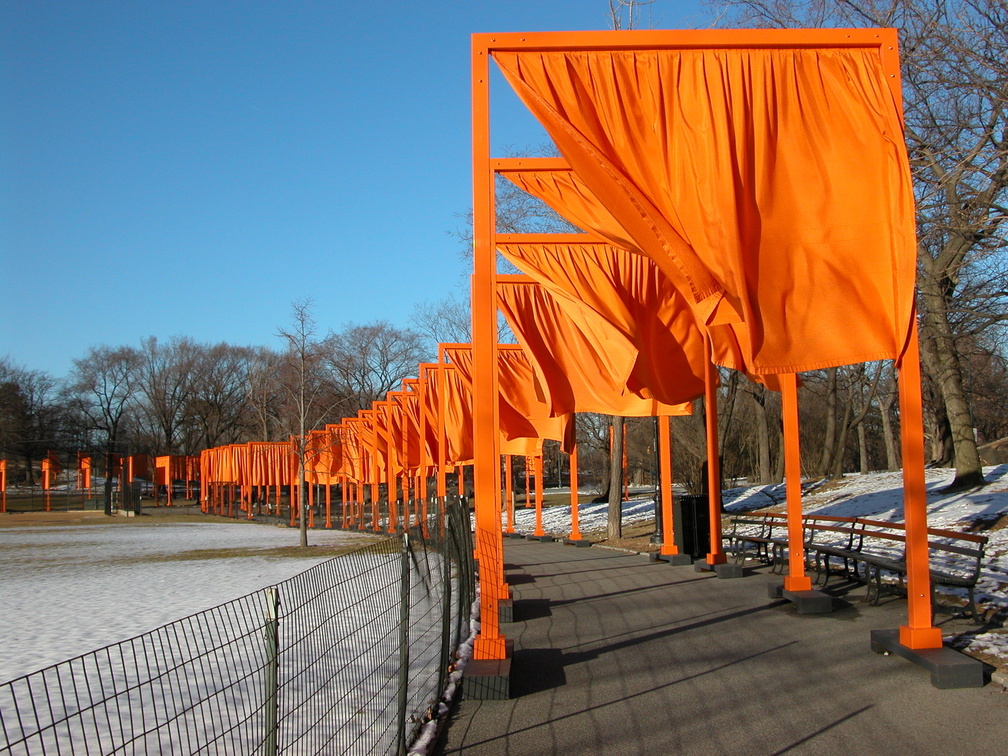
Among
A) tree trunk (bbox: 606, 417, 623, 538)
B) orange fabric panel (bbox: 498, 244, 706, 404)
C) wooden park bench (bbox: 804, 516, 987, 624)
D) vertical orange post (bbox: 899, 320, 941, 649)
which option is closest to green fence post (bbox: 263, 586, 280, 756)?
vertical orange post (bbox: 899, 320, 941, 649)

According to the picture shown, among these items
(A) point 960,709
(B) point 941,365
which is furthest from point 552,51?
(B) point 941,365

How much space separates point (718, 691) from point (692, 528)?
8.37 m

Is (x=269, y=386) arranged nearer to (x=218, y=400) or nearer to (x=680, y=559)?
(x=218, y=400)

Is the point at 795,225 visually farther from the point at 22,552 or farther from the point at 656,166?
the point at 22,552

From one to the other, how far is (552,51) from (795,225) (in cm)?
227

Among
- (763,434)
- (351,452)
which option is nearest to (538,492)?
(763,434)

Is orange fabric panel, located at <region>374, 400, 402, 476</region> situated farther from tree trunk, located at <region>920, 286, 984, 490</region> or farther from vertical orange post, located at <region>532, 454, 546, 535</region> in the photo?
tree trunk, located at <region>920, 286, 984, 490</region>

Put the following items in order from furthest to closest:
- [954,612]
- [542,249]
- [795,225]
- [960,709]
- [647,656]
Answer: [542,249], [954,612], [647,656], [795,225], [960,709]

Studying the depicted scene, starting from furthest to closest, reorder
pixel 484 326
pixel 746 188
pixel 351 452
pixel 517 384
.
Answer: pixel 351 452
pixel 517 384
pixel 484 326
pixel 746 188

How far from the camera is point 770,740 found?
491cm

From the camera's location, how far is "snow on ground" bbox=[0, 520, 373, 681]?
9109mm

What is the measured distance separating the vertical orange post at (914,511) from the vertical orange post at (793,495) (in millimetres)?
2590

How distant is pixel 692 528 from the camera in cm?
1416

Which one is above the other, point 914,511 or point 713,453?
point 713,453
